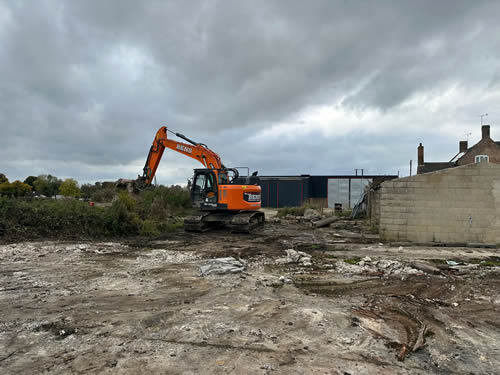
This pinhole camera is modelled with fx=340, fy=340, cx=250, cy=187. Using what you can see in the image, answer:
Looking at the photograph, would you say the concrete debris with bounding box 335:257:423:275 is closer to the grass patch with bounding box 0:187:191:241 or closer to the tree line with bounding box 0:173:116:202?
the grass patch with bounding box 0:187:191:241

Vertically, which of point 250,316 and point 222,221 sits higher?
point 222,221

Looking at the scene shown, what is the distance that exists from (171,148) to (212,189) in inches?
116

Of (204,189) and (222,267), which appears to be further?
(204,189)

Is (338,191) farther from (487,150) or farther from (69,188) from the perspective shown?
(69,188)

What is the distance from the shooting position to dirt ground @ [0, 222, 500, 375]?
356cm

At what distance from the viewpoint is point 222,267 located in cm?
743

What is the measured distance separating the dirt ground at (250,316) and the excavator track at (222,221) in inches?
189

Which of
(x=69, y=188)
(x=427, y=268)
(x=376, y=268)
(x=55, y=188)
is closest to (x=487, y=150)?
(x=427, y=268)

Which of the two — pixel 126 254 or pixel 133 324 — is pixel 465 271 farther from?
pixel 126 254

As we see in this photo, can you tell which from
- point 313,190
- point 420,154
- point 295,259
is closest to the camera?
point 295,259

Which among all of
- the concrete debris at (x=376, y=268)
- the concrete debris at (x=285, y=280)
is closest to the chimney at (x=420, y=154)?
the concrete debris at (x=376, y=268)

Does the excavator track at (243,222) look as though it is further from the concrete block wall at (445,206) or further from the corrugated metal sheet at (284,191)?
the corrugated metal sheet at (284,191)

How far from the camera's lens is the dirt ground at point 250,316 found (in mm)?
A: 3561

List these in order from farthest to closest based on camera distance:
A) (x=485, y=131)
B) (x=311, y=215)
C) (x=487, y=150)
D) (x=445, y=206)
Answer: (x=485, y=131), (x=487, y=150), (x=311, y=215), (x=445, y=206)
